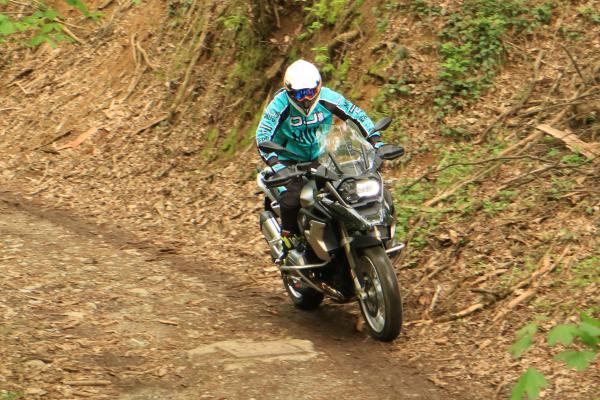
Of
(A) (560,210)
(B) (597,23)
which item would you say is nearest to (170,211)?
(A) (560,210)

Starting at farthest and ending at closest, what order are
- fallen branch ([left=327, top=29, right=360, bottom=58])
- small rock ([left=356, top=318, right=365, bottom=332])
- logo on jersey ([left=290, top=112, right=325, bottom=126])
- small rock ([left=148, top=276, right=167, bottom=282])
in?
1. fallen branch ([left=327, top=29, right=360, bottom=58])
2. small rock ([left=148, top=276, right=167, bottom=282])
3. logo on jersey ([left=290, top=112, right=325, bottom=126])
4. small rock ([left=356, top=318, right=365, bottom=332])

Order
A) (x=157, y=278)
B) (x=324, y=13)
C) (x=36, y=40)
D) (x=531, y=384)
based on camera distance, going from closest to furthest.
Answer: (x=531, y=384) → (x=36, y=40) → (x=157, y=278) → (x=324, y=13)

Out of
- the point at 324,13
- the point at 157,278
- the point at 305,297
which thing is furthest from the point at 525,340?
the point at 324,13

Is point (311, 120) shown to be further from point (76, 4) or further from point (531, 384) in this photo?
point (531, 384)

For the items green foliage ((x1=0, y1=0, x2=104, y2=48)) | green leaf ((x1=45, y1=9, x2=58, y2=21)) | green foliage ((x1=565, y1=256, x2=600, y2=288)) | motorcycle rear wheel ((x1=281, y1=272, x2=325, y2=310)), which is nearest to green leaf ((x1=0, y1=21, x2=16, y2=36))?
green foliage ((x1=0, y1=0, x2=104, y2=48))

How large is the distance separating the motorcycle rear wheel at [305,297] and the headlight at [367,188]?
1.63 m

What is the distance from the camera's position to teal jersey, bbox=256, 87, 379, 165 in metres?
5.66

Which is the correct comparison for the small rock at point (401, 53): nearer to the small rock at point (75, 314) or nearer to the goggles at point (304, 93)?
the goggles at point (304, 93)

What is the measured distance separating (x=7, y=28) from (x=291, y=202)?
107 inches

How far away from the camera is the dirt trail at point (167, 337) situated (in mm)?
4348

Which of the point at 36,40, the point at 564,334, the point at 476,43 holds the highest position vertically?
the point at 476,43

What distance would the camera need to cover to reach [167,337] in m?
5.39

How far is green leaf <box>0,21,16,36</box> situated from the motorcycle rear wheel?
3.54m

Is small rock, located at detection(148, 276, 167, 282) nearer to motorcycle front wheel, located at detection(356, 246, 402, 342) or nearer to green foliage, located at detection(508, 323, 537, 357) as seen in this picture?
motorcycle front wheel, located at detection(356, 246, 402, 342)
